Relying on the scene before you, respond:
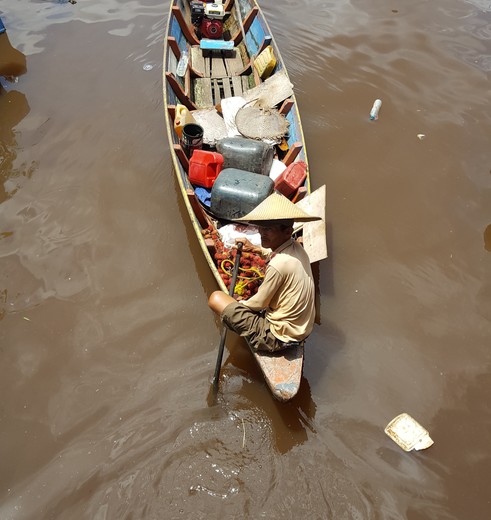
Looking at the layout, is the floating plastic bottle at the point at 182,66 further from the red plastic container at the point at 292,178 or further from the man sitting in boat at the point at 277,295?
the man sitting in boat at the point at 277,295

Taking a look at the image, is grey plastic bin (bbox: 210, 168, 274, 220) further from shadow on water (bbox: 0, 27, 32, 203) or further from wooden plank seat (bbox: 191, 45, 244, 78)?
shadow on water (bbox: 0, 27, 32, 203)

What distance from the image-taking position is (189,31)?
7.33 m

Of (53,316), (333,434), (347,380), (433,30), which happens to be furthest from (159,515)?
(433,30)

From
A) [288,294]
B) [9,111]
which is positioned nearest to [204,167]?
[288,294]

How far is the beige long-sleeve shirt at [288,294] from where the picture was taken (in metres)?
3.03

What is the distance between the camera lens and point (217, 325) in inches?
174

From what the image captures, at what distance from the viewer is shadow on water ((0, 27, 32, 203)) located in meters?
5.98

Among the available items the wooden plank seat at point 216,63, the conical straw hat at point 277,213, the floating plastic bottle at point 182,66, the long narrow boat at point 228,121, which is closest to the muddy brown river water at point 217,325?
Result: the long narrow boat at point 228,121

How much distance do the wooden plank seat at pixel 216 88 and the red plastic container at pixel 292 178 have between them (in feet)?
7.49

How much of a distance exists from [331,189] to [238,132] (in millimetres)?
1579

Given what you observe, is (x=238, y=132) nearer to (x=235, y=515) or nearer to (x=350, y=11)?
(x=235, y=515)

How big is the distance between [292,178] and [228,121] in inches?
61.4

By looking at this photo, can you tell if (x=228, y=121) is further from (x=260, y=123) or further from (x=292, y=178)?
(x=292, y=178)

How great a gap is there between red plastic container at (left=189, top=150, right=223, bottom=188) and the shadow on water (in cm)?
287
